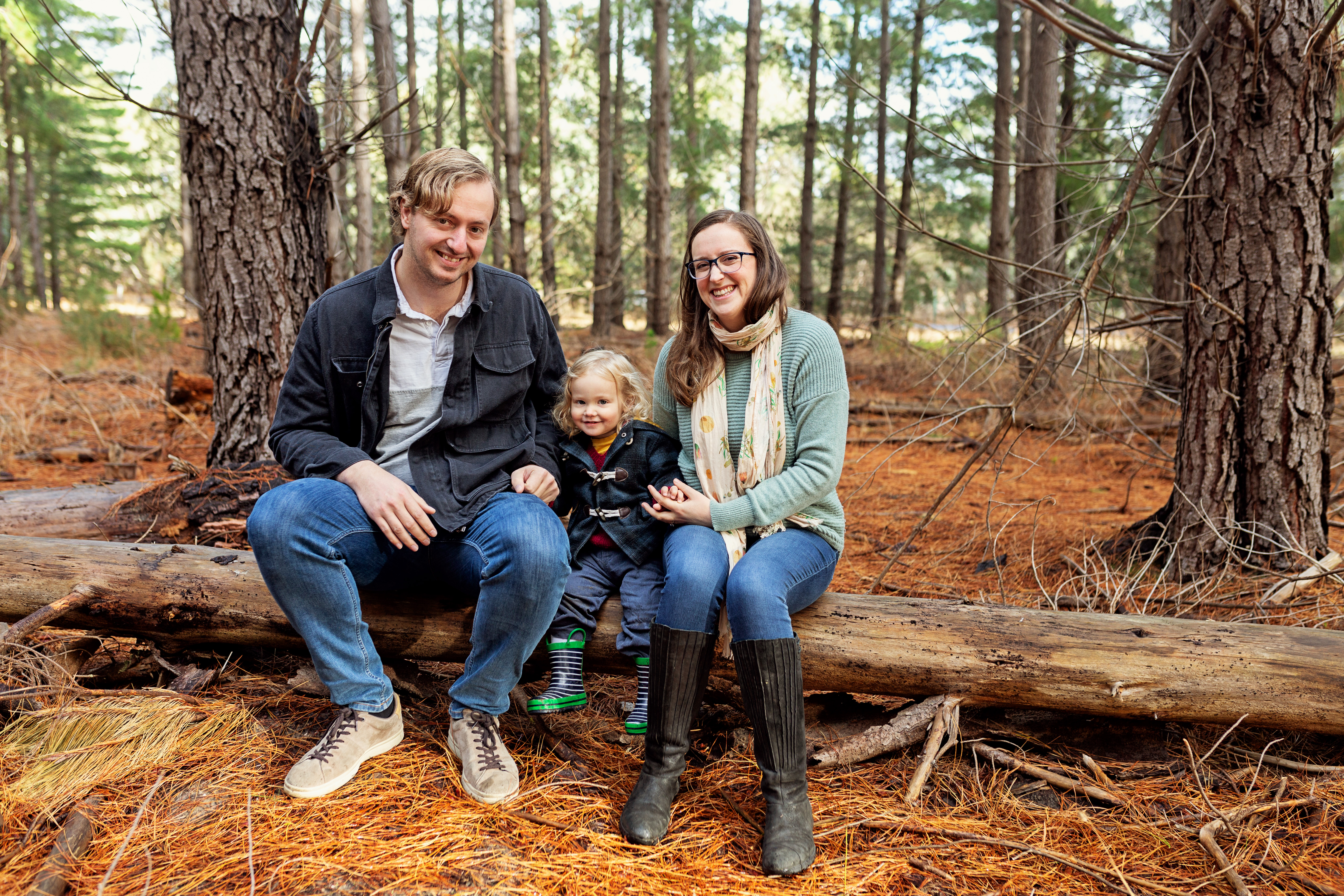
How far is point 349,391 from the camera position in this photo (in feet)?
8.31

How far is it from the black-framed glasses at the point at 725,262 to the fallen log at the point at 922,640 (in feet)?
3.44

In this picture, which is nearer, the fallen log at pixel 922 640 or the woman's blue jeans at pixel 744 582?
the woman's blue jeans at pixel 744 582

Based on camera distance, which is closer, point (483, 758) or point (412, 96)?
point (483, 758)

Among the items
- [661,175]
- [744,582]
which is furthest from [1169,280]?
[744,582]

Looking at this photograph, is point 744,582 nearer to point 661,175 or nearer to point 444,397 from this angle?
point 444,397

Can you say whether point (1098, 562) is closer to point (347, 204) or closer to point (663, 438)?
point (663, 438)

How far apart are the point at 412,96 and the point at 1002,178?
27.0ft

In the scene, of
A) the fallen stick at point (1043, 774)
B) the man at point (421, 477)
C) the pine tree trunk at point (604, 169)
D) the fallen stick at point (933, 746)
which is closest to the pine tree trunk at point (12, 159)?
the pine tree trunk at point (604, 169)

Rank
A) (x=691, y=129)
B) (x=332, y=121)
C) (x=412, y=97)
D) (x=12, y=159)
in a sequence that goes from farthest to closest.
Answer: (x=691, y=129) → (x=12, y=159) → (x=332, y=121) → (x=412, y=97)

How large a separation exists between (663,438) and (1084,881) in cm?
164

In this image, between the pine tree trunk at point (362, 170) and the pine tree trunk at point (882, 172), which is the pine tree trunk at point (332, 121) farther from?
the pine tree trunk at point (882, 172)

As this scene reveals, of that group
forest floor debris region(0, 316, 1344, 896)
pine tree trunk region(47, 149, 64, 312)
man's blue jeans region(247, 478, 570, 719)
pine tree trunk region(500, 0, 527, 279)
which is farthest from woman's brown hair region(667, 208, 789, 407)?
pine tree trunk region(47, 149, 64, 312)

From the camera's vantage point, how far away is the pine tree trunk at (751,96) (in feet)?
34.3

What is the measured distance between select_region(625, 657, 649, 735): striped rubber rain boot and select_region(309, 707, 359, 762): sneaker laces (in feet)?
2.53
